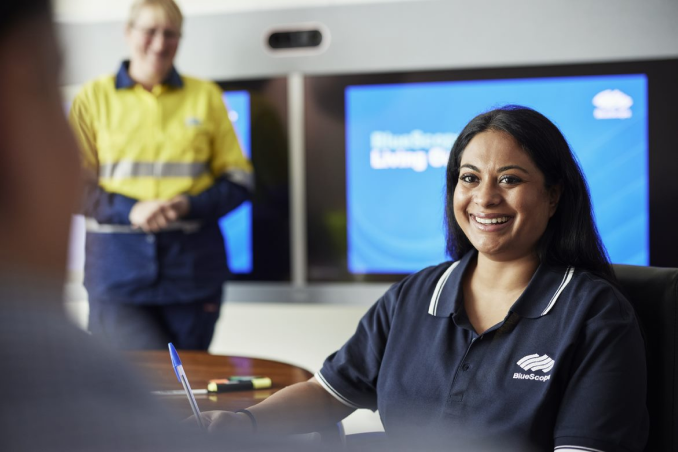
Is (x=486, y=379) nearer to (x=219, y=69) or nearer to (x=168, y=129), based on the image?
(x=168, y=129)

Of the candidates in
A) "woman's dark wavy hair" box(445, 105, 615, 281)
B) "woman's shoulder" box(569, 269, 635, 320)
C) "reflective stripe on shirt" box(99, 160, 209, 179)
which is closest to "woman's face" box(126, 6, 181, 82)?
"reflective stripe on shirt" box(99, 160, 209, 179)

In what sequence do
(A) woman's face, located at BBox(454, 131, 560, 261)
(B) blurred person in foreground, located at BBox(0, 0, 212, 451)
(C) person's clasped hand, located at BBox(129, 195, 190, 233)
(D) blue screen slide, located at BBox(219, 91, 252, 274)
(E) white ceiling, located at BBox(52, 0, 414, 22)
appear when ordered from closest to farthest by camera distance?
(B) blurred person in foreground, located at BBox(0, 0, 212, 451) → (A) woman's face, located at BBox(454, 131, 560, 261) → (C) person's clasped hand, located at BBox(129, 195, 190, 233) → (E) white ceiling, located at BBox(52, 0, 414, 22) → (D) blue screen slide, located at BBox(219, 91, 252, 274)

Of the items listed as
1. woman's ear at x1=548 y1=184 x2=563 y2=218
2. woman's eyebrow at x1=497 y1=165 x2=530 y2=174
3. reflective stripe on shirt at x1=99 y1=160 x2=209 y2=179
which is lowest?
woman's ear at x1=548 y1=184 x2=563 y2=218

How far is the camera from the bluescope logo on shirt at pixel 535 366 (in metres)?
1.45

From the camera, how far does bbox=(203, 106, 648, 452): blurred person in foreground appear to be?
4.59ft

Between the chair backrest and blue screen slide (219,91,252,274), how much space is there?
2.43 metres

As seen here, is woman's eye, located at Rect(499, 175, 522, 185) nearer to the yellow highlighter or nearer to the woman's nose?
the woman's nose

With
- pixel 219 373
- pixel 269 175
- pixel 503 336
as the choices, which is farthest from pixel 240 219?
pixel 503 336

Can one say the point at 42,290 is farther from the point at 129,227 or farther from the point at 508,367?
the point at 129,227

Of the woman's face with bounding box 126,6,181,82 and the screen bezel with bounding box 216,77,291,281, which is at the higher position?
the woman's face with bounding box 126,6,181,82

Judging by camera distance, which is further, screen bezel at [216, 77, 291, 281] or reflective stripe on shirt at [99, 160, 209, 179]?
screen bezel at [216, 77, 291, 281]

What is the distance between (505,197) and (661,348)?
45 centimetres

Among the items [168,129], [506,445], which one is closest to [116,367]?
[506,445]

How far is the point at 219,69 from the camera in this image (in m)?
3.74
